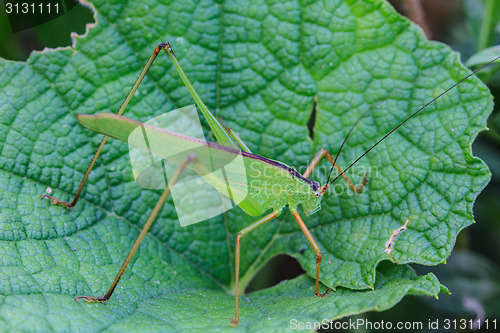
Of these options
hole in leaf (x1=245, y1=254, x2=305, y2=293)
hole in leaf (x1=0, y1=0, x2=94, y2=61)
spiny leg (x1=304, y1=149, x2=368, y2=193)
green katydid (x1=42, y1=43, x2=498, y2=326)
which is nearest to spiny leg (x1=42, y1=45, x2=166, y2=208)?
green katydid (x1=42, y1=43, x2=498, y2=326)

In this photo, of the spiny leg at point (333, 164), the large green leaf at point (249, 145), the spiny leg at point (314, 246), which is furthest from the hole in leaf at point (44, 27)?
the spiny leg at point (314, 246)

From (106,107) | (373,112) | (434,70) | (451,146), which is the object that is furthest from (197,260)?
(434,70)

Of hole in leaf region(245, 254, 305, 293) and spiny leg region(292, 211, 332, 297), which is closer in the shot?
spiny leg region(292, 211, 332, 297)

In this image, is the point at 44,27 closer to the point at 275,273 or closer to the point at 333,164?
the point at 333,164

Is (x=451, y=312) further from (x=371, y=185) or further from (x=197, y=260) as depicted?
(x=197, y=260)

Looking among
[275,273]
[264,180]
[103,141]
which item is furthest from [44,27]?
[275,273]

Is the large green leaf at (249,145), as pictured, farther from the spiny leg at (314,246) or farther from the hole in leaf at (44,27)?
the hole in leaf at (44,27)

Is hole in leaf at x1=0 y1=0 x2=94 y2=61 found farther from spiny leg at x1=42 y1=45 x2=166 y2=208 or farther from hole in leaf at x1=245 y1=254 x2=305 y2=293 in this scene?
hole in leaf at x1=245 y1=254 x2=305 y2=293
